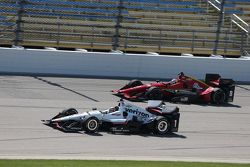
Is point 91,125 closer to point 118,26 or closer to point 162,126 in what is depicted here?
point 162,126

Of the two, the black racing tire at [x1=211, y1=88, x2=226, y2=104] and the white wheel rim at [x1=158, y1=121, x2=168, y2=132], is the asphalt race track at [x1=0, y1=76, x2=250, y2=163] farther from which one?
the black racing tire at [x1=211, y1=88, x2=226, y2=104]

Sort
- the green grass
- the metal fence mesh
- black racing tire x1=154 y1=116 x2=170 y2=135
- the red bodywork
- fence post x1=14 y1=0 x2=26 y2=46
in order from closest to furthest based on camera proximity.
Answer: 1. the green grass
2. black racing tire x1=154 y1=116 x2=170 y2=135
3. the red bodywork
4. fence post x1=14 y1=0 x2=26 y2=46
5. the metal fence mesh

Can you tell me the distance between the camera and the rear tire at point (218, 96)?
19.9 m

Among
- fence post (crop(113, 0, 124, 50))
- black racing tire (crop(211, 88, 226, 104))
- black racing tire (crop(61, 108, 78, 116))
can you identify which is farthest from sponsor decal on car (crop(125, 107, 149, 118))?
fence post (crop(113, 0, 124, 50))

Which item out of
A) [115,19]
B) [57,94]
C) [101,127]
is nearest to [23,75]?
[57,94]

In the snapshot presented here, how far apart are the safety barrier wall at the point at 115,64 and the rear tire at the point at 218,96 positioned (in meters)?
4.31

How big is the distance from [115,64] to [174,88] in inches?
164

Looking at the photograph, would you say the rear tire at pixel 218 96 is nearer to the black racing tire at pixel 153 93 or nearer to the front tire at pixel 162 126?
the black racing tire at pixel 153 93

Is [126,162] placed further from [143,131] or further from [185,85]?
[185,85]

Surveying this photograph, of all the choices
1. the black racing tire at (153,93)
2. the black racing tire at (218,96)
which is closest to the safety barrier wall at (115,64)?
the black racing tire at (218,96)

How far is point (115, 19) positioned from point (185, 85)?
629cm

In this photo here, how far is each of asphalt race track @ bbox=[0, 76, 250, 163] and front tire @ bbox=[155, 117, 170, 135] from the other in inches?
6.5

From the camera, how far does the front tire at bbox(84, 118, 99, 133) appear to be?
1466cm

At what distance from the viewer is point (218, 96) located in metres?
20.0
